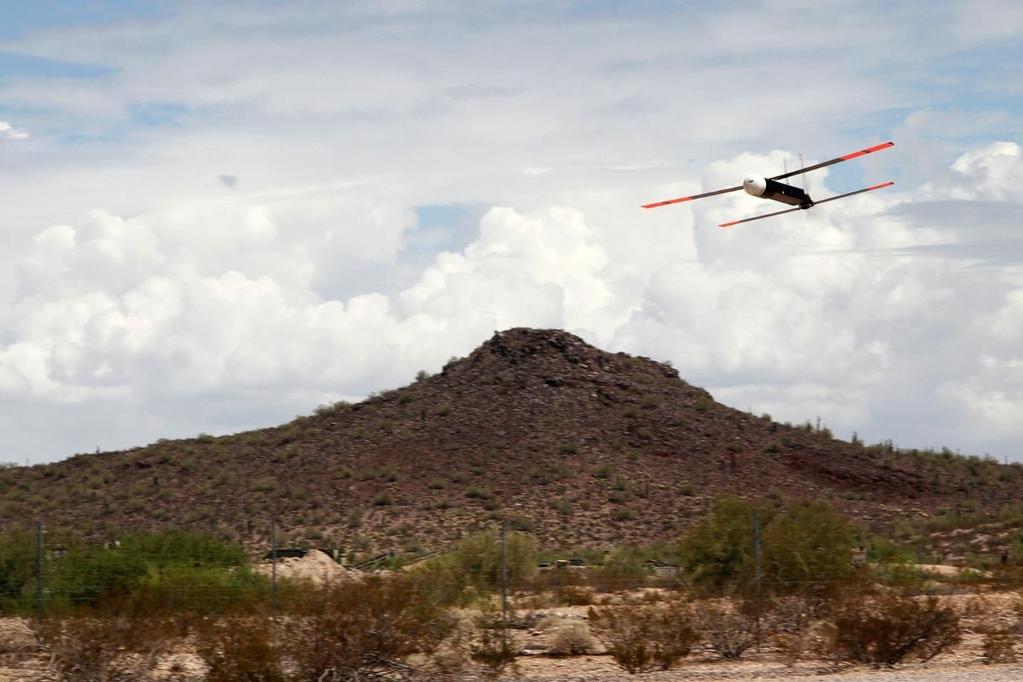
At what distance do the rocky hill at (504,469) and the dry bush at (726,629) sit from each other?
30.9m

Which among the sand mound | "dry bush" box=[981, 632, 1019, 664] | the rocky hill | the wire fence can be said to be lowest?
"dry bush" box=[981, 632, 1019, 664]

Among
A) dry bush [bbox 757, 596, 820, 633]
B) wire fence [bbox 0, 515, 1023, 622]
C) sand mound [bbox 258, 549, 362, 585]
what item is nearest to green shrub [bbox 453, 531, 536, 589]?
wire fence [bbox 0, 515, 1023, 622]

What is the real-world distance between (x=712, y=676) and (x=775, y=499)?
45.1 meters

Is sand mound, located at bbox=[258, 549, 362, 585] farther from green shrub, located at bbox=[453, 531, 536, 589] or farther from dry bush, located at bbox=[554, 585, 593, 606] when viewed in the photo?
dry bush, located at bbox=[554, 585, 593, 606]

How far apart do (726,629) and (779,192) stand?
8.73m

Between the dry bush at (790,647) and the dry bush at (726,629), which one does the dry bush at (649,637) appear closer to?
the dry bush at (726,629)

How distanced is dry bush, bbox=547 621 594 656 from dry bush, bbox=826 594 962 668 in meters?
5.12

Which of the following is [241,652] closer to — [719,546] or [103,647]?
[103,647]

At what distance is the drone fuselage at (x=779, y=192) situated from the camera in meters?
30.5

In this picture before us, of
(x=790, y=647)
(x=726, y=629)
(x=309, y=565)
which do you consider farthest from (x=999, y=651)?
(x=309, y=565)

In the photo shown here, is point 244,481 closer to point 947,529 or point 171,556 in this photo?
point 947,529

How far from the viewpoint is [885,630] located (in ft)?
87.7

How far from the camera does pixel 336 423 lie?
84188 mm

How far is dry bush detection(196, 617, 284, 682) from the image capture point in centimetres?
2319
